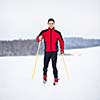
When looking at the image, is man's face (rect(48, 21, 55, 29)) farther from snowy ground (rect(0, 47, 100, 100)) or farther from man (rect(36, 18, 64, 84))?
snowy ground (rect(0, 47, 100, 100))

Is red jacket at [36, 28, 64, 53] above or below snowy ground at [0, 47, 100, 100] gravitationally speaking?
above

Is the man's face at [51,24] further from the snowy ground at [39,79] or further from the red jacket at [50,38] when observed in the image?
the snowy ground at [39,79]

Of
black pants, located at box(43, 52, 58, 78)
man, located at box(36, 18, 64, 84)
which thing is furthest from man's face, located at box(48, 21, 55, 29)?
black pants, located at box(43, 52, 58, 78)

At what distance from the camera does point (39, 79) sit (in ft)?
6.49

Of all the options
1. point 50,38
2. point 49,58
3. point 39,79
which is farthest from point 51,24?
point 39,79

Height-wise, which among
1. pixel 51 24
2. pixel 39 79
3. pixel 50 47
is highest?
pixel 51 24

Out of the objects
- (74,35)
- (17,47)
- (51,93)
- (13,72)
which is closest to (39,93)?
(51,93)

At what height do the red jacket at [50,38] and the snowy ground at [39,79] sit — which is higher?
the red jacket at [50,38]

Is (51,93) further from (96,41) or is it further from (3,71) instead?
Answer: (96,41)

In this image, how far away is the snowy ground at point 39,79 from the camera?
6.48ft

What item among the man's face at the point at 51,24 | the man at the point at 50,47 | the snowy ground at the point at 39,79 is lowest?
the snowy ground at the point at 39,79

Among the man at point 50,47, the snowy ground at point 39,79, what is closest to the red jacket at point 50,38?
the man at point 50,47

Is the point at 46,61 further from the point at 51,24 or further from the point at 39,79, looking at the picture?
the point at 51,24

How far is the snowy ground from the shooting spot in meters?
1.98
